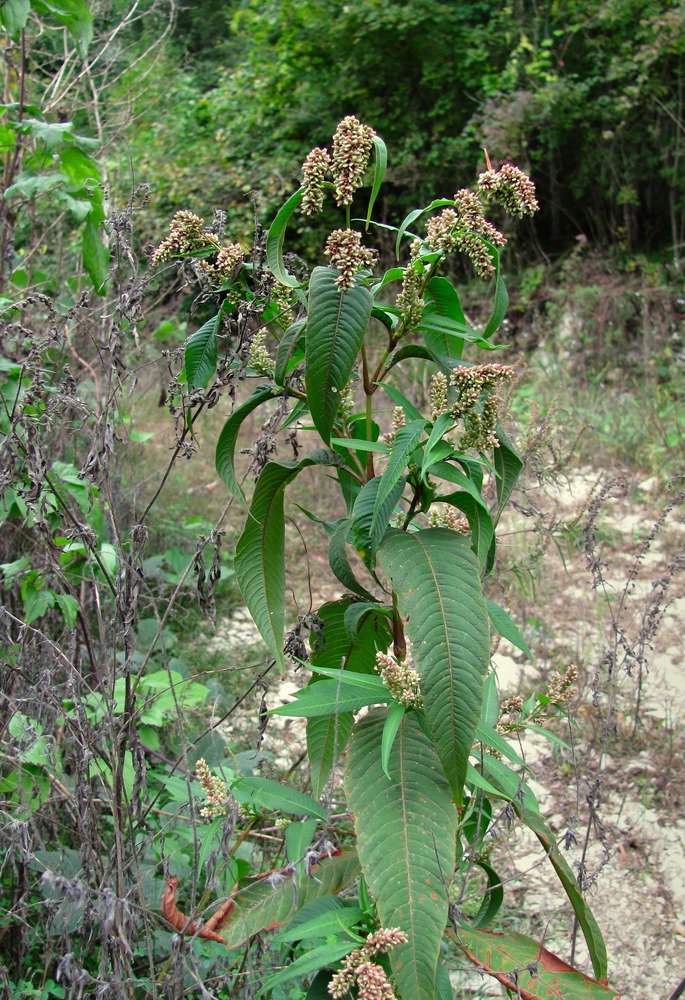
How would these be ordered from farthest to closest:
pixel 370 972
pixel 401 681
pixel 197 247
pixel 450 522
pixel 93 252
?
pixel 93 252, pixel 450 522, pixel 197 247, pixel 401 681, pixel 370 972

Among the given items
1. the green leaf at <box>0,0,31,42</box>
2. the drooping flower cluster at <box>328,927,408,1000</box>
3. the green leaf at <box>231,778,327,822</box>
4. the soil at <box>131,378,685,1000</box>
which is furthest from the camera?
the soil at <box>131,378,685,1000</box>

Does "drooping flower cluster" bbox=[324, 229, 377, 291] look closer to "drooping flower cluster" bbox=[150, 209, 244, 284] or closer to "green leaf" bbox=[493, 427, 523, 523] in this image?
"drooping flower cluster" bbox=[150, 209, 244, 284]

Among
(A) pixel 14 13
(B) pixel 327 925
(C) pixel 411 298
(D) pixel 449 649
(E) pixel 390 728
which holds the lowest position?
(B) pixel 327 925

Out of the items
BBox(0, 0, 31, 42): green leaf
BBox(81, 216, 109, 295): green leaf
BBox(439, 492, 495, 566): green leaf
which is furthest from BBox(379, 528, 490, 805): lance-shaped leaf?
BBox(0, 0, 31, 42): green leaf

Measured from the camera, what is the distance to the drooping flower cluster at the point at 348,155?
123 cm

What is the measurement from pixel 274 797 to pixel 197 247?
2.98 feet

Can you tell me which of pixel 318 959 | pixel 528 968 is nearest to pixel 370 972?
pixel 318 959

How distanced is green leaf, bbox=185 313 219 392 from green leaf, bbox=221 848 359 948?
0.80m

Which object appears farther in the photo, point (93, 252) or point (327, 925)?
point (93, 252)

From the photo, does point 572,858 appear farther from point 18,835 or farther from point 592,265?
point 592,265

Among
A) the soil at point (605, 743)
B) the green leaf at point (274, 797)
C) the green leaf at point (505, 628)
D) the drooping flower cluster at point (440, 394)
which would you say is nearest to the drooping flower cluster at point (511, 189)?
the drooping flower cluster at point (440, 394)

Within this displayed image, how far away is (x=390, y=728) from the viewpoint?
1280mm

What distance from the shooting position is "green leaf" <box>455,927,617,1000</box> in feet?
4.54

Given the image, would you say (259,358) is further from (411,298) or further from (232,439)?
(411,298)
